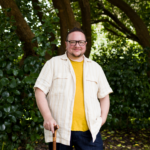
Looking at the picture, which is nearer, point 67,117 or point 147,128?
point 67,117

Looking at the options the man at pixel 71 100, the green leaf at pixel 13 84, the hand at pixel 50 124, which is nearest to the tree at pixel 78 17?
the green leaf at pixel 13 84

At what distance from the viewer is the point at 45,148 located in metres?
3.94

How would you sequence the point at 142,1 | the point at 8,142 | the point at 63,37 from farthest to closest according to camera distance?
the point at 142,1
the point at 63,37
the point at 8,142

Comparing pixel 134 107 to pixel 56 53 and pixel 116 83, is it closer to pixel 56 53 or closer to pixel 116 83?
pixel 116 83

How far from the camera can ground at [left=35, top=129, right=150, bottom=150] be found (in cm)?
404

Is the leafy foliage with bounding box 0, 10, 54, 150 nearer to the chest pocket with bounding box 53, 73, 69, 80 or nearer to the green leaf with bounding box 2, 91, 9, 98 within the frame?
the green leaf with bounding box 2, 91, 9, 98

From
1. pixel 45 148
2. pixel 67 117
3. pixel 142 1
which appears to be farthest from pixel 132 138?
pixel 142 1

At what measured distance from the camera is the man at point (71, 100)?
1.90 m

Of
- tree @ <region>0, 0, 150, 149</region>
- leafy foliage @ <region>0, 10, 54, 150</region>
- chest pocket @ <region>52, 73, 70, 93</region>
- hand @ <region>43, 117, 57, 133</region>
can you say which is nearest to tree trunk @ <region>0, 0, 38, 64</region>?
tree @ <region>0, 0, 150, 149</region>

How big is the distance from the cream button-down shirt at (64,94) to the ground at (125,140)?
2.25 meters

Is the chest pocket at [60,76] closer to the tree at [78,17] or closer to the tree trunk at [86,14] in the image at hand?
the tree at [78,17]

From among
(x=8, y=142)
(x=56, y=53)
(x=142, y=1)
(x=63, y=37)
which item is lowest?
(x=8, y=142)

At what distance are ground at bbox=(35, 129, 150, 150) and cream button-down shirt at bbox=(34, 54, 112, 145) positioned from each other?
7.38 feet

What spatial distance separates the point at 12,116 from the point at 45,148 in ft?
4.80
